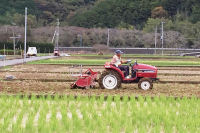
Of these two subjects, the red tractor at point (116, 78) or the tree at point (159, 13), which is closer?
the red tractor at point (116, 78)

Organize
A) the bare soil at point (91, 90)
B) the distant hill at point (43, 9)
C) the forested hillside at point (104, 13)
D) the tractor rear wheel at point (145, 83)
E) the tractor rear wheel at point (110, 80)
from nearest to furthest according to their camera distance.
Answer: the bare soil at point (91, 90)
the tractor rear wheel at point (110, 80)
the tractor rear wheel at point (145, 83)
the forested hillside at point (104, 13)
the distant hill at point (43, 9)

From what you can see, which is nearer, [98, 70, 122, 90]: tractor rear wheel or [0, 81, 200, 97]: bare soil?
[0, 81, 200, 97]: bare soil

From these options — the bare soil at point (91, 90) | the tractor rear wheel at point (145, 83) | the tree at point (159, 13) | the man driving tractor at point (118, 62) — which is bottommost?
the bare soil at point (91, 90)

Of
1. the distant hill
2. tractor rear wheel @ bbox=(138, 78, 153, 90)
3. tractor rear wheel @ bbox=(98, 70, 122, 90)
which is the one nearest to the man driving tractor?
tractor rear wheel @ bbox=(98, 70, 122, 90)

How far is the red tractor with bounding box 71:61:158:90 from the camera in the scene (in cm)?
1483

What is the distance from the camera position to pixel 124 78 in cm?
1485

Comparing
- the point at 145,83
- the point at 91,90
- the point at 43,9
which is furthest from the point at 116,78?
the point at 43,9

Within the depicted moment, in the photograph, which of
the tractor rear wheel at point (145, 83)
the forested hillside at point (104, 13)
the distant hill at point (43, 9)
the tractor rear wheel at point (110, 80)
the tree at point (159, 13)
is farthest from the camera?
the distant hill at point (43, 9)

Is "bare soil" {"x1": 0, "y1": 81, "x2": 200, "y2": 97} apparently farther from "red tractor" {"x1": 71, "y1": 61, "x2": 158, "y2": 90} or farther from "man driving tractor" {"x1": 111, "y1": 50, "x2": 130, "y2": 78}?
"man driving tractor" {"x1": 111, "y1": 50, "x2": 130, "y2": 78}

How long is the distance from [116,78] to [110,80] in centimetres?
21

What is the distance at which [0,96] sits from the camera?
41.3 ft

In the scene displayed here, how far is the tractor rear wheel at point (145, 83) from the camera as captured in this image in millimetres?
15035

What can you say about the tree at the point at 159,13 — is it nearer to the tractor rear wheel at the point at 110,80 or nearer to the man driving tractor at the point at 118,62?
the man driving tractor at the point at 118,62

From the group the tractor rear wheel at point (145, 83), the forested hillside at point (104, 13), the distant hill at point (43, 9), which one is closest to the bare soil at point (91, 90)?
the tractor rear wheel at point (145, 83)
